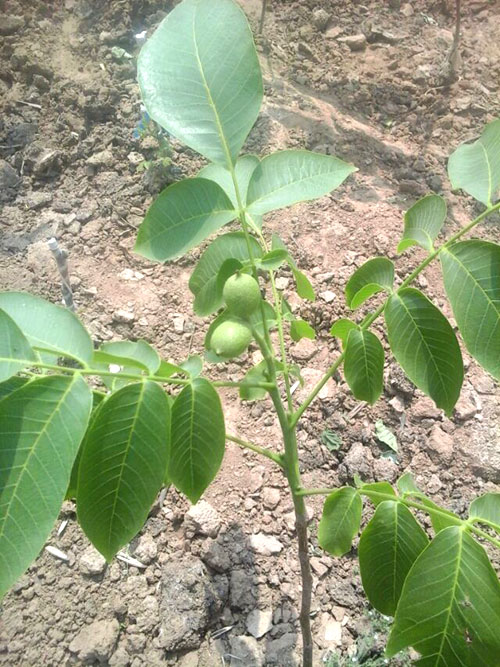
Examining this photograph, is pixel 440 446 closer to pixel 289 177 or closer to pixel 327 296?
pixel 327 296

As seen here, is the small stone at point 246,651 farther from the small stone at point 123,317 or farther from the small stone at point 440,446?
the small stone at point 123,317

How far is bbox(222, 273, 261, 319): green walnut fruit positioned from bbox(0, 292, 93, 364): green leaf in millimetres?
243

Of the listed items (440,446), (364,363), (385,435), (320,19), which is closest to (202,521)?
(385,435)

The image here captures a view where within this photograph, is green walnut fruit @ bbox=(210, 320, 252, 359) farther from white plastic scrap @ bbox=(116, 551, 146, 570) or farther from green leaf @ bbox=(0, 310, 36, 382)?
white plastic scrap @ bbox=(116, 551, 146, 570)

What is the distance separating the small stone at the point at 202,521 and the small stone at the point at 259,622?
10.2 inches

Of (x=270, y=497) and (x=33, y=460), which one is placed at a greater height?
(x=33, y=460)

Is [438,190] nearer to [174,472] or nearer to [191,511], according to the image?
[191,511]

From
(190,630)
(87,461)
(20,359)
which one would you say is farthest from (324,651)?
(20,359)

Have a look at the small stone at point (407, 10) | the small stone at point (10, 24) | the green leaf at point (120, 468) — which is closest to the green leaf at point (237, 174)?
the green leaf at point (120, 468)

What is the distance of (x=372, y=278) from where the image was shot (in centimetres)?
114

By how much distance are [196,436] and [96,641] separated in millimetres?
1017

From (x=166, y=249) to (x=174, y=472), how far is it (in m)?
0.40

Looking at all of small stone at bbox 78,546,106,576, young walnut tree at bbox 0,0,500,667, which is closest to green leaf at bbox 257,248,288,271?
young walnut tree at bbox 0,0,500,667

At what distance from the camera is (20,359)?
33.2 inches
